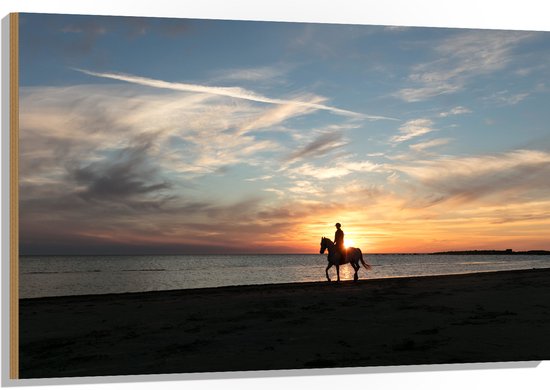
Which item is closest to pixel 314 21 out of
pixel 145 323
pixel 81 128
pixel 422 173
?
pixel 422 173

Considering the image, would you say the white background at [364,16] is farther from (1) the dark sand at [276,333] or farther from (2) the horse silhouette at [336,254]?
(2) the horse silhouette at [336,254]

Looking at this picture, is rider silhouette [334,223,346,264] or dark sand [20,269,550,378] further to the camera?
rider silhouette [334,223,346,264]

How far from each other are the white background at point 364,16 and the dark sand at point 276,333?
13.6 inches

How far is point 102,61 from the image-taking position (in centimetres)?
888

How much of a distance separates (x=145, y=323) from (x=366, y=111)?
19.4ft

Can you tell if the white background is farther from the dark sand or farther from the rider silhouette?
the rider silhouette

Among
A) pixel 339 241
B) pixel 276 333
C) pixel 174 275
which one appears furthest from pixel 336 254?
pixel 174 275

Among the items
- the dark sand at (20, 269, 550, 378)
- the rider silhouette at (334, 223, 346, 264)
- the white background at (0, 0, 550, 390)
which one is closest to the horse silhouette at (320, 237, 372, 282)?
the rider silhouette at (334, 223, 346, 264)

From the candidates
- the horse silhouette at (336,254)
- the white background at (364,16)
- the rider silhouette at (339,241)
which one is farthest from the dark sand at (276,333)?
the horse silhouette at (336,254)

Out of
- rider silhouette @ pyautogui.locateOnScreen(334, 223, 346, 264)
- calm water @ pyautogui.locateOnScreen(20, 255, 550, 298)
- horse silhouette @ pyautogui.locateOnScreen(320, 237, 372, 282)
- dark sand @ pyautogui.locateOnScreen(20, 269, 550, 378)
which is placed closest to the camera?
dark sand @ pyautogui.locateOnScreen(20, 269, 550, 378)

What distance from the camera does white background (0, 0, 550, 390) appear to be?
7.69 metres

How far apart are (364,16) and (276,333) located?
5969mm

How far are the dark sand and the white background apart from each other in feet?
1.13

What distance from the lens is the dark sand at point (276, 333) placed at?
7383mm
